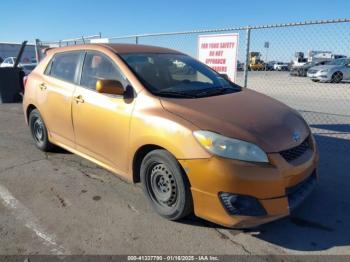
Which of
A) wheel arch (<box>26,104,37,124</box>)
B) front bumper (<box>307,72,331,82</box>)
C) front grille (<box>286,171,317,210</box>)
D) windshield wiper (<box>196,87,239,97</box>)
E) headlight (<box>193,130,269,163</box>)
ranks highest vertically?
windshield wiper (<box>196,87,239,97</box>)

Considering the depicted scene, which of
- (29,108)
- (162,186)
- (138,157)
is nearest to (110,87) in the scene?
(138,157)

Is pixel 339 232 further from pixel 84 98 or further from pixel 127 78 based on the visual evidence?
pixel 84 98

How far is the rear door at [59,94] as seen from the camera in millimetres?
4430

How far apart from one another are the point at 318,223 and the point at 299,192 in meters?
0.47

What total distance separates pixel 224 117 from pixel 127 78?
1225 mm

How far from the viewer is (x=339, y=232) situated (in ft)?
10.3

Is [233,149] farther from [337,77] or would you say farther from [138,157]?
[337,77]

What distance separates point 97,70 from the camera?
4113 mm

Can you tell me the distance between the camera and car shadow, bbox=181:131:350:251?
2.98 metres

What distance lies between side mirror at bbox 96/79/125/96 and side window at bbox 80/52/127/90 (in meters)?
0.17

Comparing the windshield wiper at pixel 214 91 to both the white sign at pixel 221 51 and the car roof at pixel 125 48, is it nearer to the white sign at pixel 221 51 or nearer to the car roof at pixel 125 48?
the car roof at pixel 125 48

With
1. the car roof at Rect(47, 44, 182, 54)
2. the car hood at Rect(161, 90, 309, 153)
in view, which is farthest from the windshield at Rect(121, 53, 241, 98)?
the car hood at Rect(161, 90, 309, 153)

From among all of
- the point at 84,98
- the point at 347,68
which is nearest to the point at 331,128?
the point at 84,98

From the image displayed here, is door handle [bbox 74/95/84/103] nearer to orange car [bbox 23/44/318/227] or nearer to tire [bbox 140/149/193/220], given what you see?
orange car [bbox 23/44/318/227]
